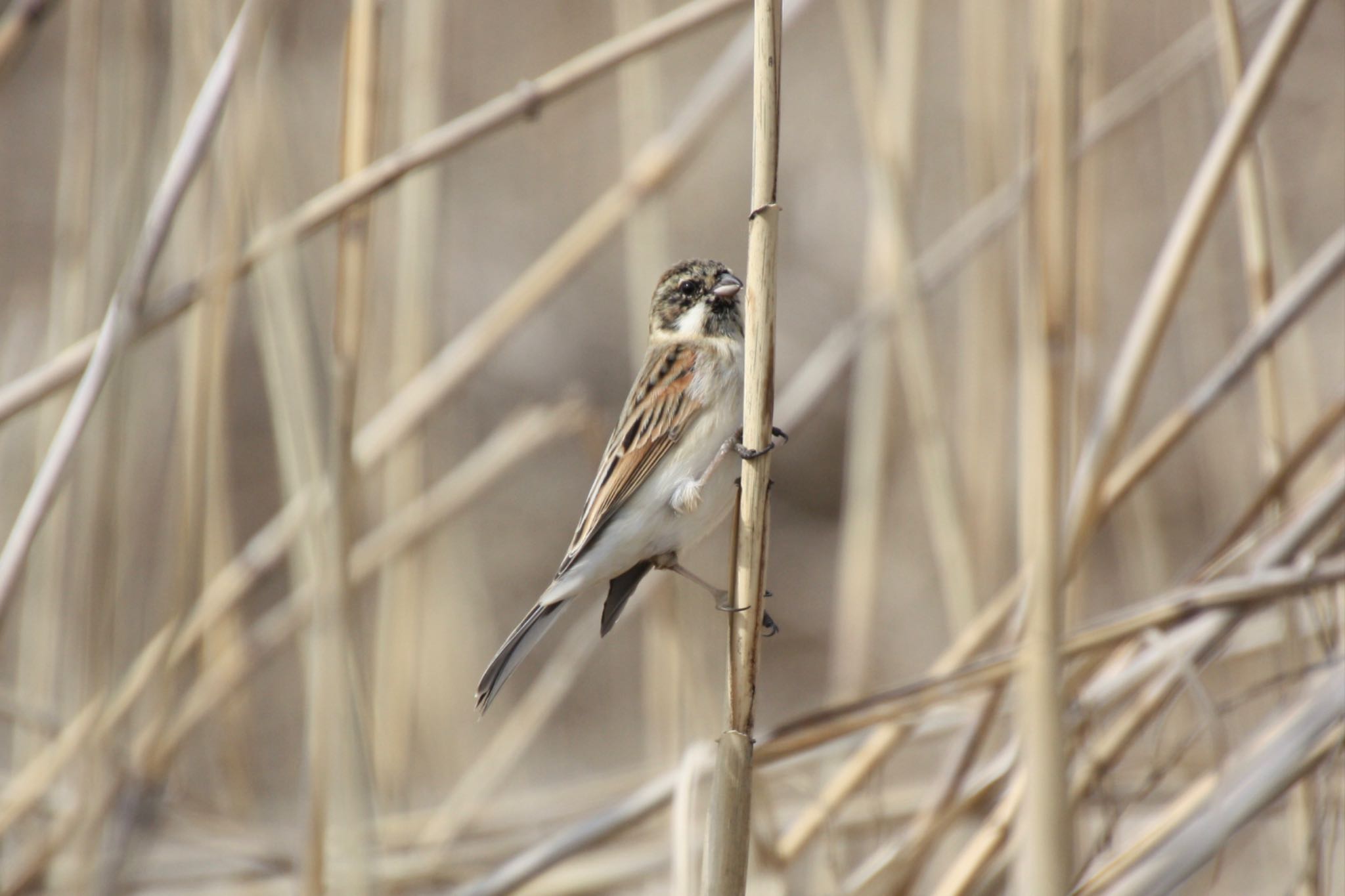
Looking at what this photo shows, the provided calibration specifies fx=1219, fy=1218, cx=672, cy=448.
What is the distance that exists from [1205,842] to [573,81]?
6.49 feet

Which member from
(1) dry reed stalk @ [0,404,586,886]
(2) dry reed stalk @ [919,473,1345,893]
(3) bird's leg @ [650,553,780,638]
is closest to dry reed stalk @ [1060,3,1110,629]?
(2) dry reed stalk @ [919,473,1345,893]

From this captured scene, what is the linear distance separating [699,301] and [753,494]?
4.65 ft

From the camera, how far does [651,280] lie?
3803 mm

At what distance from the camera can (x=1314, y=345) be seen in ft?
19.5

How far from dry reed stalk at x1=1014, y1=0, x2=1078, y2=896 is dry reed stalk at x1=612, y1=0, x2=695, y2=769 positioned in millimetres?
1849

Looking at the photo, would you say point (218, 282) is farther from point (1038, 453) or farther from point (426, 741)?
point (426, 741)

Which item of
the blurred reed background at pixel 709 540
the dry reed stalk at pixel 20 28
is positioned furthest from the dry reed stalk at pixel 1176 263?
the dry reed stalk at pixel 20 28

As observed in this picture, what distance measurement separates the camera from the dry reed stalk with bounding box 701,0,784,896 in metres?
1.96

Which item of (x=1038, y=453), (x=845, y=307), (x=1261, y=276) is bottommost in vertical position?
(x=1038, y=453)

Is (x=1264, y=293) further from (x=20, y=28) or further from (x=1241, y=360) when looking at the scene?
(x=20, y=28)

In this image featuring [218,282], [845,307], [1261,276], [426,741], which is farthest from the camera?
[845,307]

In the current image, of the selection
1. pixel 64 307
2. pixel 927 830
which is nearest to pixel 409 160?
pixel 64 307

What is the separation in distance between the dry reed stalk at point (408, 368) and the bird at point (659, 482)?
32.2 inches

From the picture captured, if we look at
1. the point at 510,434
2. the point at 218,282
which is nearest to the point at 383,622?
the point at 510,434
